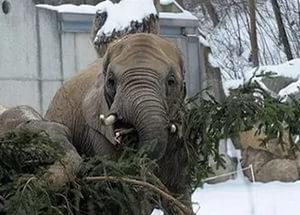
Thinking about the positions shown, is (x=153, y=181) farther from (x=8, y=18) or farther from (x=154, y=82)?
(x=8, y=18)

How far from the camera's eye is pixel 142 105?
10.8ft

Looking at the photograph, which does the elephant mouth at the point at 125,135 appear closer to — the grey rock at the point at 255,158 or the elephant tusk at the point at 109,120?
the elephant tusk at the point at 109,120

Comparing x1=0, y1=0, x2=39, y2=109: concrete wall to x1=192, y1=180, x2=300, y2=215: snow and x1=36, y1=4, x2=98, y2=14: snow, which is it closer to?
x1=36, y1=4, x2=98, y2=14: snow

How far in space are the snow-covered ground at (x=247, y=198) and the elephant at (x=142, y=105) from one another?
378cm

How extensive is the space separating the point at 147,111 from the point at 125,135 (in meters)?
0.19

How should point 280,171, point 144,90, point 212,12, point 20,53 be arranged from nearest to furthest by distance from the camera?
1. point 144,90
2. point 20,53
3. point 280,171
4. point 212,12

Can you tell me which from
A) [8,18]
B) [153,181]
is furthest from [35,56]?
[153,181]

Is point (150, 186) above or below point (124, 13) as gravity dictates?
above

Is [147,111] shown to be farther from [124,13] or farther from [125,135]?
[124,13]

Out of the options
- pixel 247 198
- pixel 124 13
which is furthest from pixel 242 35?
pixel 124 13

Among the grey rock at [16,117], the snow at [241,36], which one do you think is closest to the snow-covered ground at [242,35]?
the snow at [241,36]

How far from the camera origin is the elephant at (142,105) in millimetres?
3278

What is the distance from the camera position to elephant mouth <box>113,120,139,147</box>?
3.32 meters

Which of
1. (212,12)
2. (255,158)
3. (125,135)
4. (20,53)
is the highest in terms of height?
(125,135)
